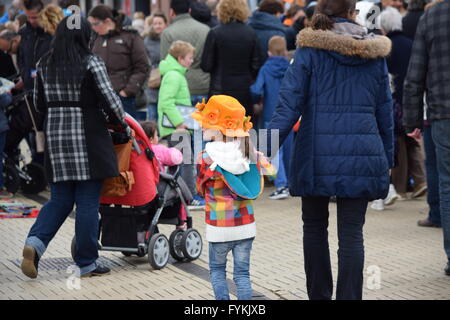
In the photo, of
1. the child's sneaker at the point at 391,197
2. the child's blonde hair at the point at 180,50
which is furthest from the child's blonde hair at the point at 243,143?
the child's sneaker at the point at 391,197

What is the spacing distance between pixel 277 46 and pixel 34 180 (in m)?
3.16

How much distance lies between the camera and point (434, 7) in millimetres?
6906

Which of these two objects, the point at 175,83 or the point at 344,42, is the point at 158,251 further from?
the point at 175,83

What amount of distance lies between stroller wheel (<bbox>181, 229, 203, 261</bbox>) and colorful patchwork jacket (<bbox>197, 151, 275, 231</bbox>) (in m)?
1.94

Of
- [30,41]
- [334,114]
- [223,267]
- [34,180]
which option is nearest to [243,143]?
[334,114]

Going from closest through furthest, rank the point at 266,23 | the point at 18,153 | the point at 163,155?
the point at 163,155 → the point at 18,153 → the point at 266,23

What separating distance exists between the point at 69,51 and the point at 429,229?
12.8 ft

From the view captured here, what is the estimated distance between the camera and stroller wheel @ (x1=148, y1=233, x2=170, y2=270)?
280 inches

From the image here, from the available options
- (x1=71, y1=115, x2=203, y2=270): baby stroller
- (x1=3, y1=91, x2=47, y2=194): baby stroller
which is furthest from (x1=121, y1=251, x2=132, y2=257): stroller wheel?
(x1=3, y1=91, x2=47, y2=194): baby stroller

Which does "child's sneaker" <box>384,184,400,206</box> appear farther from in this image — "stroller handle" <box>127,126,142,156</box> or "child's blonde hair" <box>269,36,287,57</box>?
"stroller handle" <box>127,126,142,156</box>

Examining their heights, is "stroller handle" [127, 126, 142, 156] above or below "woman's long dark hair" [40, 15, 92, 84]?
below

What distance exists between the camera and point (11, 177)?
10.9 metres

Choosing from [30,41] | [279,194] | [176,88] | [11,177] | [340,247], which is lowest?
[279,194]

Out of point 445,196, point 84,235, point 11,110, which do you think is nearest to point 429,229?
point 445,196
